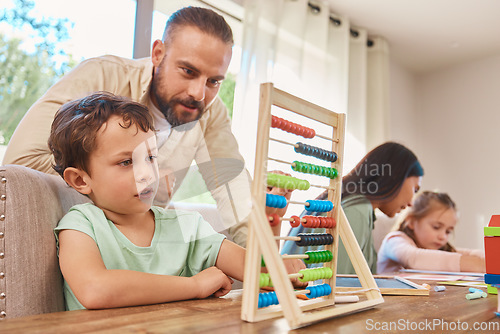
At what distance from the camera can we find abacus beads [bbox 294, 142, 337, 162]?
2.26ft

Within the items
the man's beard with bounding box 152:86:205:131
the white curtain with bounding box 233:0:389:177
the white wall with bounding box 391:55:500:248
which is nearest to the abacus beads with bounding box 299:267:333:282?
the man's beard with bounding box 152:86:205:131

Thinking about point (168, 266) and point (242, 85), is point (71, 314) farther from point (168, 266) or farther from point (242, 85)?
point (242, 85)

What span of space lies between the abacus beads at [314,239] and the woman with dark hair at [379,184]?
35.4 inches

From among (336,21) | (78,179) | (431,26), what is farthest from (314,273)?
(431,26)

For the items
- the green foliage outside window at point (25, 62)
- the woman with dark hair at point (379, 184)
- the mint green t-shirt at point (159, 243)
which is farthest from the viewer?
the green foliage outside window at point (25, 62)

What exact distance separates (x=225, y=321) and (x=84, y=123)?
0.43 m

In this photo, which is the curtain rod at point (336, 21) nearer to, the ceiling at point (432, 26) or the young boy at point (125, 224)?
the ceiling at point (432, 26)

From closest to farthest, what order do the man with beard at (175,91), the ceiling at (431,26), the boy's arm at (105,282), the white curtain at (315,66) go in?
the boy's arm at (105,282) → the man with beard at (175,91) → the white curtain at (315,66) → the ceiling at (431,26)

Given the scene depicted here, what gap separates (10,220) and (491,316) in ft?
2.49

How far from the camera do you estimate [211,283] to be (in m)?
0.76

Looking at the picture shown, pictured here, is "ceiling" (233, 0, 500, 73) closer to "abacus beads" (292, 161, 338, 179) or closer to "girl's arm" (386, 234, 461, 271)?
"girl's arm" (386, 234, 461, 271)

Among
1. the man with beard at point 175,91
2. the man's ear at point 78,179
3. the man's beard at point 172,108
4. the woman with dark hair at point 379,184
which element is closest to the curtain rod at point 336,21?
the woman with dark hair at point 379,184

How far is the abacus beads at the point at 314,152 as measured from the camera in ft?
2.26

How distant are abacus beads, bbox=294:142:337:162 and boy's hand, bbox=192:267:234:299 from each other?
0.27m
